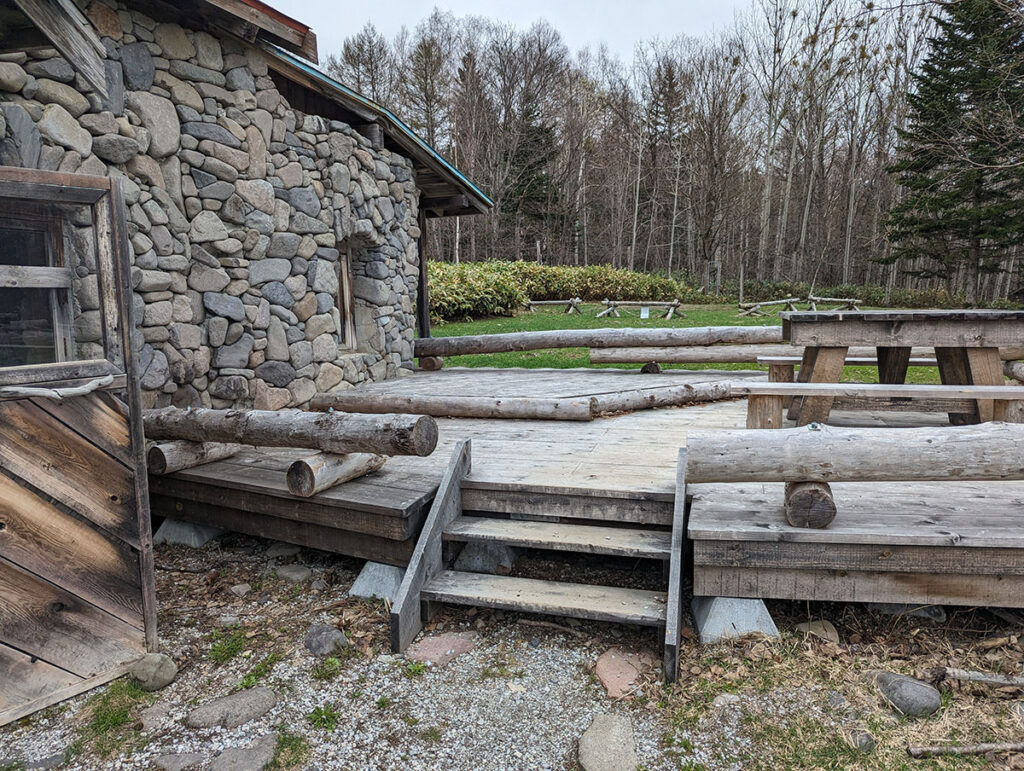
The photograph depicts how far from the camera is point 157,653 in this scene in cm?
296

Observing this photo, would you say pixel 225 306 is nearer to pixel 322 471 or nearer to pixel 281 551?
pixel 281 551

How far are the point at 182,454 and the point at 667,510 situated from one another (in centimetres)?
319

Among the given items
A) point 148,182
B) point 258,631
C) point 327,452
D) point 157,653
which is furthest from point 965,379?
point 148,182

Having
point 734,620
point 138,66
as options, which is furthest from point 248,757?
point 138,66

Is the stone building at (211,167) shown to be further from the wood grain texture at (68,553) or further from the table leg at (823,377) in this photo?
the table leg at (823,377)

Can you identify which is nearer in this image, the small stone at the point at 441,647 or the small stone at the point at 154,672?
the small stone at the point at 154,672

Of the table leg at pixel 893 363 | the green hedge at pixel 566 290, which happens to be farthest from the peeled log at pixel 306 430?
the green hedge at pixel 566 290

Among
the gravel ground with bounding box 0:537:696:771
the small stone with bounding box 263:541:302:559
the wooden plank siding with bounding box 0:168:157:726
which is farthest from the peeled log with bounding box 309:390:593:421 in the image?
the wooden plank siding with bounding box 0:168:157:726

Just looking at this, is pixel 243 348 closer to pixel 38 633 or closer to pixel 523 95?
pixel 38 633

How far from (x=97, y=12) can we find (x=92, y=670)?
4436 mm

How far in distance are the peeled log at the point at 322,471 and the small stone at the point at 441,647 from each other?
104cm

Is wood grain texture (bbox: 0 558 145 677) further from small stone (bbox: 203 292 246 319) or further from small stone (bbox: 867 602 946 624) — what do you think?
small stone (bbox: 867 602 946 624)

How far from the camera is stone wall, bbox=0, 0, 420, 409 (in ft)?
14.2

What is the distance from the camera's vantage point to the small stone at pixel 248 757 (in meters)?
2.31
